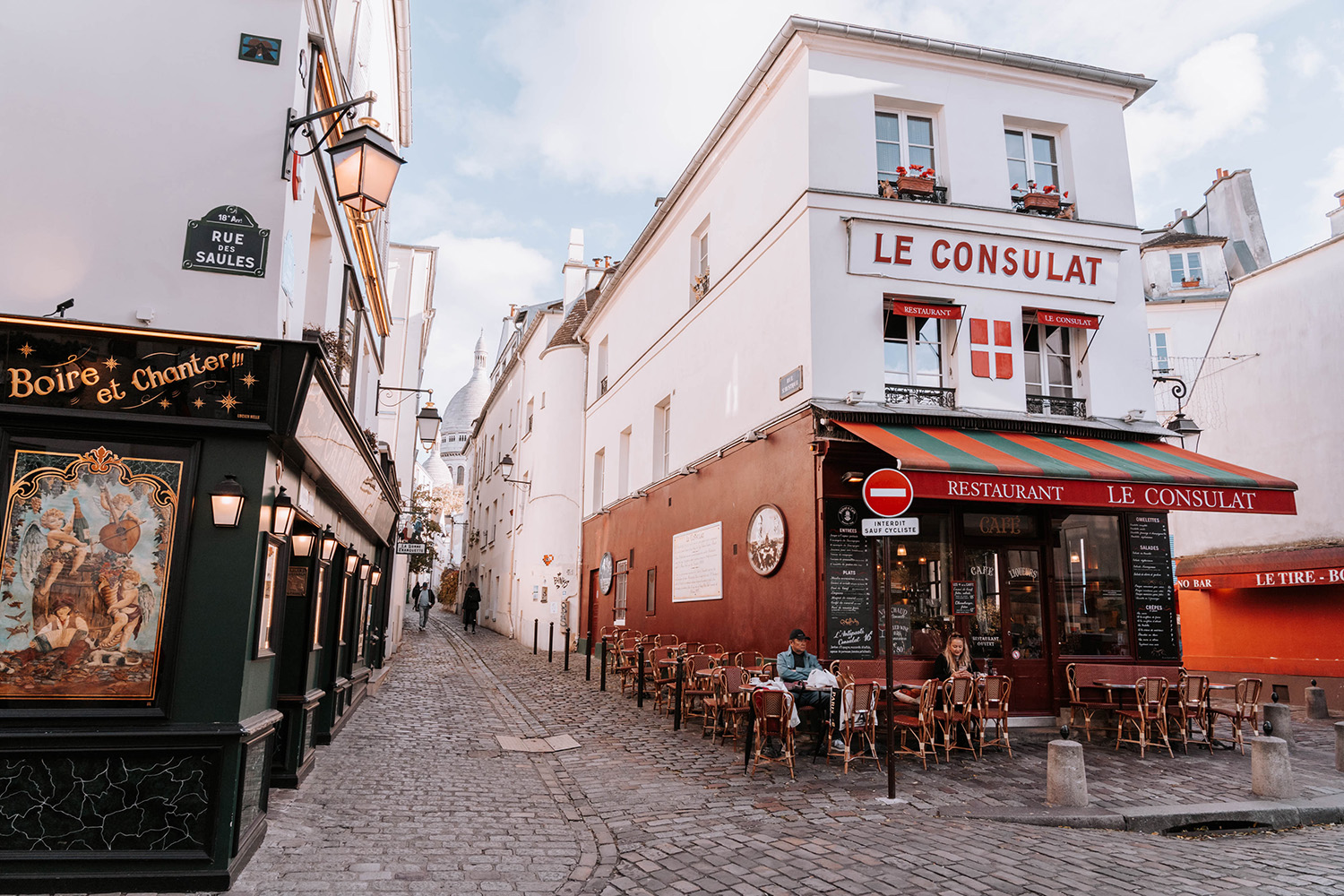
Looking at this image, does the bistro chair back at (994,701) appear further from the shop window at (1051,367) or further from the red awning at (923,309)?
the red awning at (923,309)

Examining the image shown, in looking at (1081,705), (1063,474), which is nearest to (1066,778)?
(1063,474)

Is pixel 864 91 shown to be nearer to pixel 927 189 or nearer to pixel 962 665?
pixel 927 189

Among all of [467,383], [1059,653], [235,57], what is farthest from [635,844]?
[467,383]

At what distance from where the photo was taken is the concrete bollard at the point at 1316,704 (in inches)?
480

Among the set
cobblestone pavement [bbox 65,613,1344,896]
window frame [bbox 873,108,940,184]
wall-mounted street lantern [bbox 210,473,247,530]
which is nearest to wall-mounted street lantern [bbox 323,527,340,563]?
cobblestone pavement [bbox 65,613,1344,896]

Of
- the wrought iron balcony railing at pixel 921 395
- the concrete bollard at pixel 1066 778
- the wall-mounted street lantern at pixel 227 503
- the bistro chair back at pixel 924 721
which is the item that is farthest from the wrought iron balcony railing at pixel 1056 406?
the wall-mounted street lantern at pixel 227 503

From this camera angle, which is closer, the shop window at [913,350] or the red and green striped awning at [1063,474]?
the red and green striped awning at [1063,474]

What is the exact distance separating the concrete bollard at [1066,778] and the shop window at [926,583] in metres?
3.24

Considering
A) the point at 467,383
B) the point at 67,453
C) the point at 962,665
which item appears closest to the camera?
the point at 67,453

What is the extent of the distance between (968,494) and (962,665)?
2159 millimetres

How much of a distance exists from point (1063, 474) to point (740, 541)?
4508 mm

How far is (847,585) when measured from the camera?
9680 mm

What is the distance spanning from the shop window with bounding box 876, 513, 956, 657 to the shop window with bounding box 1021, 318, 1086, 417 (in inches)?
87.3

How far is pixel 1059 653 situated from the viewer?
1039 cm
